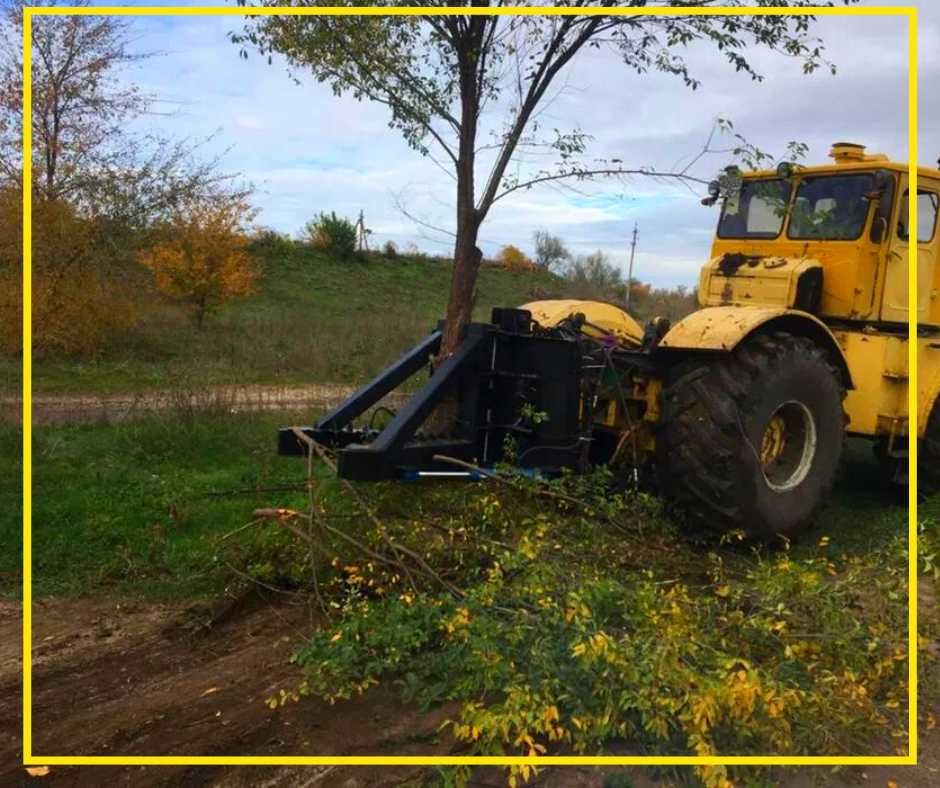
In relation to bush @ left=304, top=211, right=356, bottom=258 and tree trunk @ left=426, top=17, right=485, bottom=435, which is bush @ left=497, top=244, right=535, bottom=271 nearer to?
tree trunk @ left=426, top=17, right=485, bottom=435

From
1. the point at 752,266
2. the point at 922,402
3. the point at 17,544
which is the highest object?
the point at 752,266

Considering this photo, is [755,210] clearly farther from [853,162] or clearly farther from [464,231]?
[464,231]

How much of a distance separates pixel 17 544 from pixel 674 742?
169 inches

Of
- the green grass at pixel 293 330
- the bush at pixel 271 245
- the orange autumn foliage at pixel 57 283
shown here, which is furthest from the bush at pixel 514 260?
the bush at pixel 271 245

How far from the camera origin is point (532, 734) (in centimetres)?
335

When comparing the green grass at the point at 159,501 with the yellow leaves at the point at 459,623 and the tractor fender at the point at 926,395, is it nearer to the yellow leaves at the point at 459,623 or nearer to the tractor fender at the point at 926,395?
the tractor fender at the point at 926,395

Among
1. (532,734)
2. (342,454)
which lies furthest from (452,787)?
(342,454)

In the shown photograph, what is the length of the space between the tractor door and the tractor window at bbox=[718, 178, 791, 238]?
0.81 m

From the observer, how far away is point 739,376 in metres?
5.45

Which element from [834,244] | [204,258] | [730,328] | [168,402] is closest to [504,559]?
[730,328]

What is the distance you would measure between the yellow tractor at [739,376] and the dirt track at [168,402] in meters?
2.02

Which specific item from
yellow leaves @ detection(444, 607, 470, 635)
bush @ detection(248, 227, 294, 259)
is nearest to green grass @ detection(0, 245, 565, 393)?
bush @ detection(248, 227, 294, 259)

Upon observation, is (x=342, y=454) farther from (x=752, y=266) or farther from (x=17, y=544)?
(x=752, y=266)

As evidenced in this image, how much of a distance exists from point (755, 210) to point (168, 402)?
5775 mm
